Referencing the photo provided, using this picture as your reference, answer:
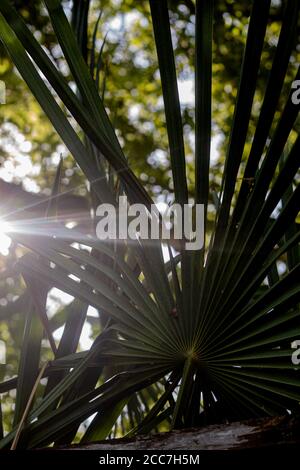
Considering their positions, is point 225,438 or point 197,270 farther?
point 197,270

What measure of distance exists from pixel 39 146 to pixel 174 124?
5034mm

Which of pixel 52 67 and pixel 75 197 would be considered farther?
pixel 75 197

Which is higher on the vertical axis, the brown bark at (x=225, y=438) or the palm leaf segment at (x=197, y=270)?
the palm leaf segment at (x=197, y=270)

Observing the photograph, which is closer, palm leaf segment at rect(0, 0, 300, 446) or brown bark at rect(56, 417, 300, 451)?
brown bark at rect(56, 417, 300, 451)

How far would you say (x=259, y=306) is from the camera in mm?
1277

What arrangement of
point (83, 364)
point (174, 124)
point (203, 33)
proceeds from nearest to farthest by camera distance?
point (203, 33) < point (174, 124) < point (83, 364)

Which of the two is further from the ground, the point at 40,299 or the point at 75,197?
the point at 75,197

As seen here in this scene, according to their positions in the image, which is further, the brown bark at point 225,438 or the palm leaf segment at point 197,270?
the palm leaf segment at point 197,270

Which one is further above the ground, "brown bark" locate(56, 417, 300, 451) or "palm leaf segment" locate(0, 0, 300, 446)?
"palm leaf segment" locate(0, 0, 300, 446)

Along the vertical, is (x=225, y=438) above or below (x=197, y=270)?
below
